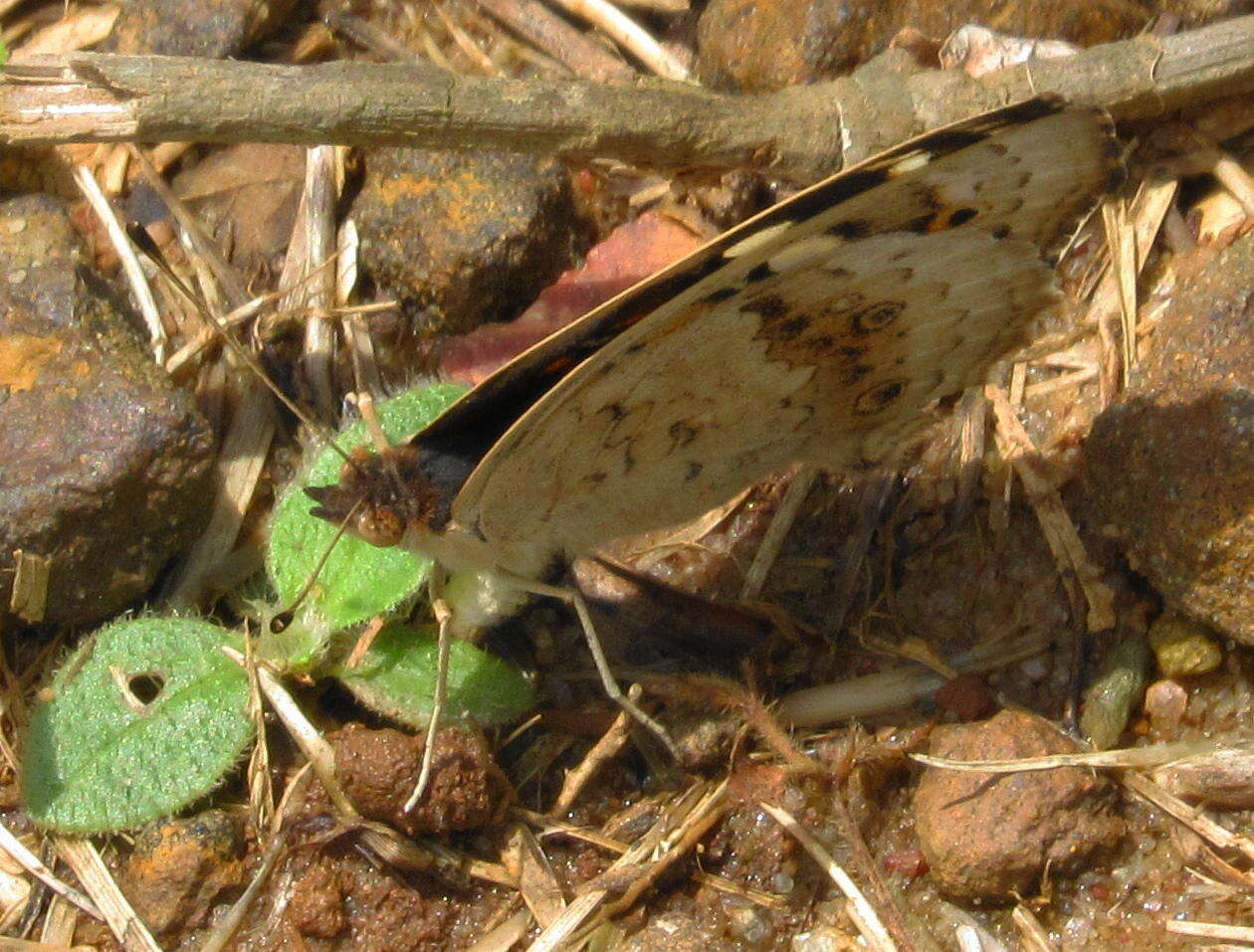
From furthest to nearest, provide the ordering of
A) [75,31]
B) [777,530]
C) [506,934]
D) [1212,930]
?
[75,31] → [777,530] → [506,934] → [1212,930]

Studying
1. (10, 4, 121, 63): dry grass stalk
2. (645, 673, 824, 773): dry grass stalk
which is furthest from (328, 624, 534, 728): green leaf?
(10, 4, 121, 63): dry grass stalk

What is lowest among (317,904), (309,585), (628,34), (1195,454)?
(317,904)

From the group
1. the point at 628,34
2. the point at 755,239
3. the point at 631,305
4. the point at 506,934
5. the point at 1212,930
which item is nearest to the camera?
the point at 755,239

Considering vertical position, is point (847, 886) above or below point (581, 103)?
below

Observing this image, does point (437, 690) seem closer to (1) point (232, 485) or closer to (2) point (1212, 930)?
(1) point (232, 485)

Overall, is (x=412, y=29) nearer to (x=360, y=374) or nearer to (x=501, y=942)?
(x=360, y=374)

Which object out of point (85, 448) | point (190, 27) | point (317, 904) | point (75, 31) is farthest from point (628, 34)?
point (317, 904)

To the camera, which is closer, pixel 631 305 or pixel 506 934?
pixel 631 305

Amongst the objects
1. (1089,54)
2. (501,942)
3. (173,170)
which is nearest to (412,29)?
(173,170)
